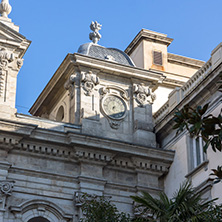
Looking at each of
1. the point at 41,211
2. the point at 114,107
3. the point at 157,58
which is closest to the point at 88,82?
the point at 114,107

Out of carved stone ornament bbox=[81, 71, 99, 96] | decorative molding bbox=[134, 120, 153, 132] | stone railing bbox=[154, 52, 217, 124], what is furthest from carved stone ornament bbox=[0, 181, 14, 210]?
stone railing bbox=[154, 52, 217, 124]

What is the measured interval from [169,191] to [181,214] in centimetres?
923

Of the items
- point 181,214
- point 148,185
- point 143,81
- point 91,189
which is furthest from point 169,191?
point 181,214

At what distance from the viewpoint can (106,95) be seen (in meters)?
29.4

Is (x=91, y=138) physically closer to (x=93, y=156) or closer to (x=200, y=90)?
(x=93, y=156)

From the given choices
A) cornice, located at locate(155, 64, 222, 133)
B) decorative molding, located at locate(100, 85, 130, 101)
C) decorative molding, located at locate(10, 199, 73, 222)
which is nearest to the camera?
decorative molding, located at locate(10, 199, 73, 222)

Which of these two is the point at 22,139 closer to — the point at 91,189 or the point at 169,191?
the point at 91,189

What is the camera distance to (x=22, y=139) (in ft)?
87.1

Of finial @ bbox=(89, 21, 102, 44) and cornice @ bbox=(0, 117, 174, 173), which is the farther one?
finial @ bbox=(89, 21, 102, 44)

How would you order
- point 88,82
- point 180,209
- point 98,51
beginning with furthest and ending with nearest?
point 98,51 → point 88,82 → point 180,209

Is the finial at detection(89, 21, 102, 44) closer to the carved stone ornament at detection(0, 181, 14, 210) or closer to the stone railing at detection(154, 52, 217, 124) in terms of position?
the stone railing at detection(154, 52, 217, 124)

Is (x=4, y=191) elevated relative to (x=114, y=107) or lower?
lower

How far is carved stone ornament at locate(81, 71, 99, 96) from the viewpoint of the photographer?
28953 millimetres

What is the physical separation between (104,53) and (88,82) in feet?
7.97
